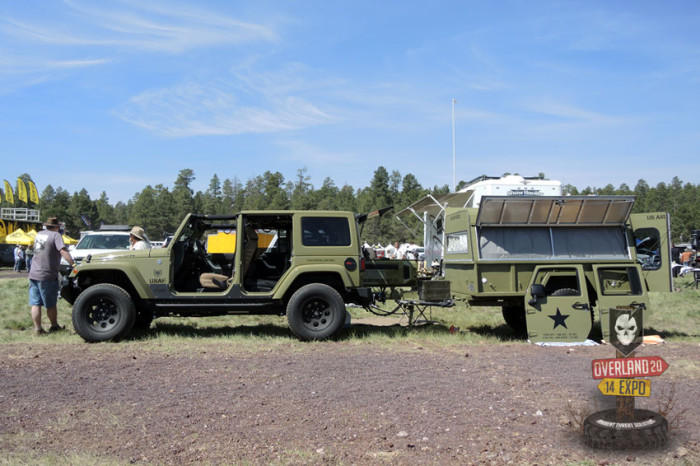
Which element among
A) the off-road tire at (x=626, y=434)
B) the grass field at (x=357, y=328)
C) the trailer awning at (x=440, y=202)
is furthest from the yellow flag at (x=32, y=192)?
the off-road tire at (x=626, y=434)

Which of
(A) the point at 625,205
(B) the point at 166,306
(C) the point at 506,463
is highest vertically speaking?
(A) the point at 625,205

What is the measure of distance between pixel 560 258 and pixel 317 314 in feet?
12.7

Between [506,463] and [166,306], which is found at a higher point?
[166,306]

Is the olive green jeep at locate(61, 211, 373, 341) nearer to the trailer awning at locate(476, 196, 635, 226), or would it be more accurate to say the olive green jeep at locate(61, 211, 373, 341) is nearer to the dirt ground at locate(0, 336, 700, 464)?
the dirt ground at locate(0, 336, 700, 464)

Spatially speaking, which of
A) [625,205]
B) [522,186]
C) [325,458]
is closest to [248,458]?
[325,458]

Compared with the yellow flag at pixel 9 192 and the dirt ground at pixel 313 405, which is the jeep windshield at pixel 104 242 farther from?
the yellow flag at pixel 9 192

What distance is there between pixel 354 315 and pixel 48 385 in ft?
23.1

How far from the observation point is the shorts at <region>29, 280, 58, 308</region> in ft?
28.2

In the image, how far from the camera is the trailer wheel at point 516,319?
9.73 m

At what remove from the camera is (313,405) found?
509cm

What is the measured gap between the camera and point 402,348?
7.72 meters

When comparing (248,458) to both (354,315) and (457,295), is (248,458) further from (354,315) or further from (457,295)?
(354,315)

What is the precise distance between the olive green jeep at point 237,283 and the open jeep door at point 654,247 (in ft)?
15.0

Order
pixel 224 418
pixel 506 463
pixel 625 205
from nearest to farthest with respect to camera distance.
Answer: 1. pixel 506 463
2. pixel 224 418
3. pixel 625 205
